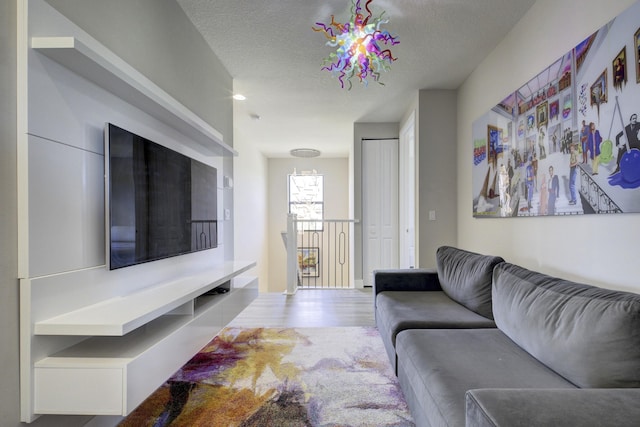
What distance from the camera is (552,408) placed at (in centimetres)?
81

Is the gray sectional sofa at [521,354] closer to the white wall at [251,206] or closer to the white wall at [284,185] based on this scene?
the white wall at [251,206]

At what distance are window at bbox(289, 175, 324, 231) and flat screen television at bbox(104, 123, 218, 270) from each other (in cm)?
547

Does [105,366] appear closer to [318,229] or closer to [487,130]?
[487,130]

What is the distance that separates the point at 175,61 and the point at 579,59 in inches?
96.7

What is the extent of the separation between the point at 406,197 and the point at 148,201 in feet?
11.7

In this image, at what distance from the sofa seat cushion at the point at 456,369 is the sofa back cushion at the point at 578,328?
0.08 metres

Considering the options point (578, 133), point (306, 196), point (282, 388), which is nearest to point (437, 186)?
point (578, 133)

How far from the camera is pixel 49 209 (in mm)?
1172

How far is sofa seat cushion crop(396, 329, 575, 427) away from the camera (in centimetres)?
114

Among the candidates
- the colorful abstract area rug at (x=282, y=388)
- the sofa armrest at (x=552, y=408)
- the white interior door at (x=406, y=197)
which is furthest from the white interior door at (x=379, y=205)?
the sofa armrest at (x=552, y=408)

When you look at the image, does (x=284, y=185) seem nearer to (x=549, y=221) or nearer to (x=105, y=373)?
(x=549, y=221)

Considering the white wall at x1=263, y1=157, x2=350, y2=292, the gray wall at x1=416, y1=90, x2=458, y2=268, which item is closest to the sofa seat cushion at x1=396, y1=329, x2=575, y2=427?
the gray wall at x1=416, y1=90, x2=458, y2=268

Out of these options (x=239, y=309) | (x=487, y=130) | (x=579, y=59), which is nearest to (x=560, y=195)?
(x=579, y=59)

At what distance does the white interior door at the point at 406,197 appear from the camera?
431 centimetres
